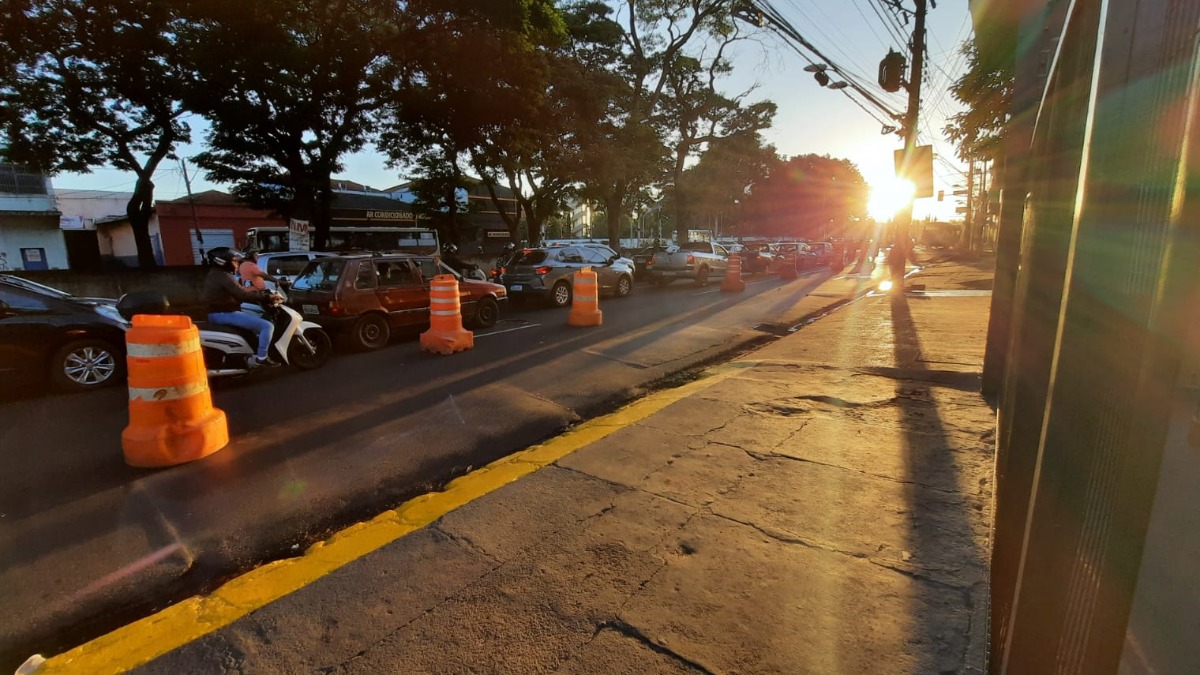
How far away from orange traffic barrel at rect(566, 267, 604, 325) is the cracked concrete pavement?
6.31 metres

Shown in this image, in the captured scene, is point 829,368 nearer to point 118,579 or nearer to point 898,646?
point 898,646

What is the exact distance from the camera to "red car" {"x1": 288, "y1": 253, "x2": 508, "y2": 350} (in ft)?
28.4

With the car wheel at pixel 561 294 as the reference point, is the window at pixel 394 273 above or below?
above

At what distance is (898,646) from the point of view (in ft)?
7.27

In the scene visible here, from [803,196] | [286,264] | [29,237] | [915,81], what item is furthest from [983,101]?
[803,196]

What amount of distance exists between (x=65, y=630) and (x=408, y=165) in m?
25.5

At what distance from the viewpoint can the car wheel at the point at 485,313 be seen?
1090 cm

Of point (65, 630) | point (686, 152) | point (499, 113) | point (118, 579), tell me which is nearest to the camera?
point (65, 630)

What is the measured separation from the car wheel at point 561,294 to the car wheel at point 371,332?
18.4 feet

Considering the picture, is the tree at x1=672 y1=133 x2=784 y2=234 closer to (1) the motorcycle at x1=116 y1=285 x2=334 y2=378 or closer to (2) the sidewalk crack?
(1) the motorcycle at x1=116 y1=285 x2=334 y2=378

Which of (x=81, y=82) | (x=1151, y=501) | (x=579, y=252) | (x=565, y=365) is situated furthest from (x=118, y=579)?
(x=81, y=82)

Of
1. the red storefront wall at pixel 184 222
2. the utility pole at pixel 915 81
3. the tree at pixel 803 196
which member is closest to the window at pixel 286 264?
the utility pole at pixel 915 81

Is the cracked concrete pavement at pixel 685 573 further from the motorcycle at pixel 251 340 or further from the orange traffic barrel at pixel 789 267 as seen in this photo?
the orange traffic barrel at pixel 789 267

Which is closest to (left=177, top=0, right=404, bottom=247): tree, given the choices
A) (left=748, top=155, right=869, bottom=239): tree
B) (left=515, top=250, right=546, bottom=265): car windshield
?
(left=515, top=250, right=546, bottom=265): car windshield
